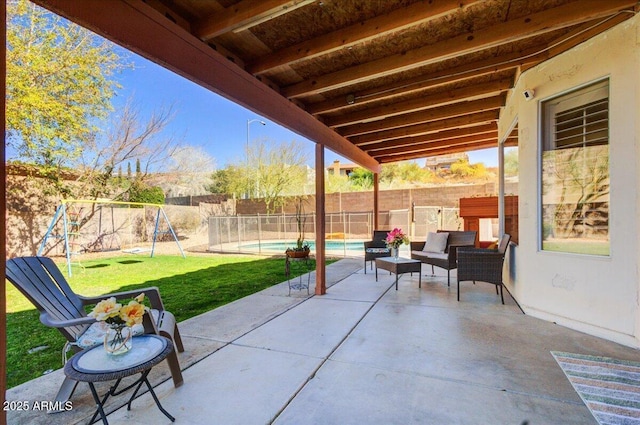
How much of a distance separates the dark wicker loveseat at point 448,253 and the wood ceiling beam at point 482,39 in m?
3.16

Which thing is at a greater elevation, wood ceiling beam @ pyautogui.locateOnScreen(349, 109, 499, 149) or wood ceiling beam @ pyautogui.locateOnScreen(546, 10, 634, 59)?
wood ceiling beam @ pyautogui.locateOnScreen(546, 10, 634, 59)

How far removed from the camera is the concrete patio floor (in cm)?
184

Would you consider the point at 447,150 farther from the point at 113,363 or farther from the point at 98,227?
the point at 98,227

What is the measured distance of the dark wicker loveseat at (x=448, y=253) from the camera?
5027 mm

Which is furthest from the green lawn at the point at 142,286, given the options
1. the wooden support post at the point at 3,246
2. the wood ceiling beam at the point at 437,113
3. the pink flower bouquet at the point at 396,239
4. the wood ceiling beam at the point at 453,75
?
the wood ceiling beam at the point at 453,75

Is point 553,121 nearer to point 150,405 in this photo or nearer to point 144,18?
point 144,18

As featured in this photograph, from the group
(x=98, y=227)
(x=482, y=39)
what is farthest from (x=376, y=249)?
(x=98, y=227)

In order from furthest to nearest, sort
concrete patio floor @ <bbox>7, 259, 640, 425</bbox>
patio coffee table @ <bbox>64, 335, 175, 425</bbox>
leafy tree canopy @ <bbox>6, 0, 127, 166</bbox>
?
leafy tree canopy @ <bbox>6, 0, 127, 166</bbox>
concrete patio floor @ <bbox>7, 259, 640, 425</bbox>
patio coffee table @ <bbox>64, 335, 175, 425</bbox>

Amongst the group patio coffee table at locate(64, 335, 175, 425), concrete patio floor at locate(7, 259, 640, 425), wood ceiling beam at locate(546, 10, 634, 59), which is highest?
wood ceiling beam at locate(546, 10, 634, 59)

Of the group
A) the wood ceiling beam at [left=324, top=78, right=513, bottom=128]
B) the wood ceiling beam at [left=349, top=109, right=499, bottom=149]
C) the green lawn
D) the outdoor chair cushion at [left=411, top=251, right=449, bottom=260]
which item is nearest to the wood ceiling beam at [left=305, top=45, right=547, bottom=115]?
the wood ceiling beam at [left=324, top=78, right=513, bottom=128]

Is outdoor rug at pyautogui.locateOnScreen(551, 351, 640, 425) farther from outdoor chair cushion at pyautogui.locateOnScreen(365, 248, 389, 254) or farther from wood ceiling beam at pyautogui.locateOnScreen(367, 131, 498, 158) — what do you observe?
wood ceiling beam at pyautogui.locateOnScreen(367, 131, 498, 158)

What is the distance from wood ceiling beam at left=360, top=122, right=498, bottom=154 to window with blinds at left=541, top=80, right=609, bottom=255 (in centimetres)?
229

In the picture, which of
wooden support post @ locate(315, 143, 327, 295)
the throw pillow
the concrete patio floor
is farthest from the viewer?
the throw pillow

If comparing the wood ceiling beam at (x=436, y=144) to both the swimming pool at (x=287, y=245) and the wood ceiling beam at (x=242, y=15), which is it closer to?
the wood ceiling beam at (x=242, y=15)
